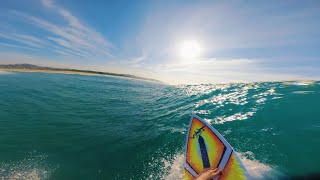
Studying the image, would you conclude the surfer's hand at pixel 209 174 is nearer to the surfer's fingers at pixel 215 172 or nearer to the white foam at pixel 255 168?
the surfer's fingers at pixel 215 172

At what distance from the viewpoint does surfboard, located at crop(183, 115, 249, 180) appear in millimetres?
5818

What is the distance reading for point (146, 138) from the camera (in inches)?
437

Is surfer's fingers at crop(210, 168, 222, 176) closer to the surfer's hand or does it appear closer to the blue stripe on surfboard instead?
the surfer's hand

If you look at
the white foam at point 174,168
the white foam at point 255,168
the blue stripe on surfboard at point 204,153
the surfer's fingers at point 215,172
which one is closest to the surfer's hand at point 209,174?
the surfer's fingers at point 215,172

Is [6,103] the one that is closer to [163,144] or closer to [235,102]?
[163,144]

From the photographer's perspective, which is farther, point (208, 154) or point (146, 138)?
point (146, 138)

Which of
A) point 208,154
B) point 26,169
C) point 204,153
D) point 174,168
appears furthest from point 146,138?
point 26,169

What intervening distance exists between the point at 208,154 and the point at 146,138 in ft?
16.8

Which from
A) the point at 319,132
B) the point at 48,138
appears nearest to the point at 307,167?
the point at 319,132

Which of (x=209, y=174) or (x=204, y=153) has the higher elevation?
(x=204, y=153)

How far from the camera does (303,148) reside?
887 centimetres

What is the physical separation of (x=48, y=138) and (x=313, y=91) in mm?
20510

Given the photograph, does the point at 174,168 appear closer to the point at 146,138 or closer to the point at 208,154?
the point at 208,154

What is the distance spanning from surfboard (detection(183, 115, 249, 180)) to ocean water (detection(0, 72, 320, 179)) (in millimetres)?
1206
